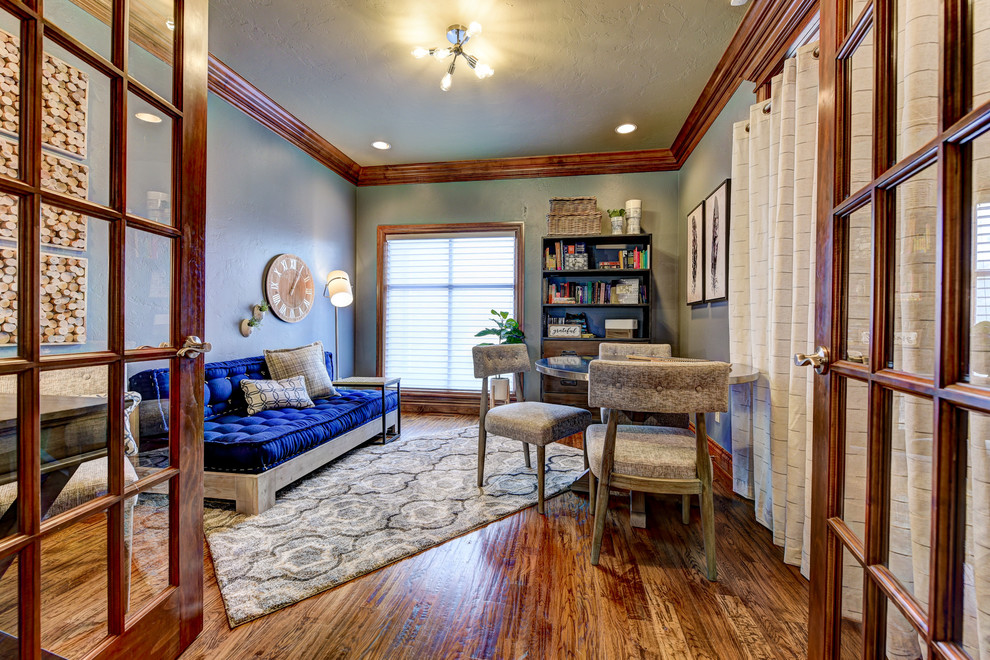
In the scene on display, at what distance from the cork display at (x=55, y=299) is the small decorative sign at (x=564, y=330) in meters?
3.82

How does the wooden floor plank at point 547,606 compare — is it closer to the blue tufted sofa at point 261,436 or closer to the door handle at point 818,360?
the blue tufted sofa at point 261,436

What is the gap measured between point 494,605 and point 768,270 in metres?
1.92

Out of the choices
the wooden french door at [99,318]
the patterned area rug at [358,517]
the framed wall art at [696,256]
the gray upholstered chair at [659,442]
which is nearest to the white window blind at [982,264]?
the gray upholstered chair at [659,442]

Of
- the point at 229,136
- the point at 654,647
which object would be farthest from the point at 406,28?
the point at 654,647

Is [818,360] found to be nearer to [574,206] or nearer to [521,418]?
[521,418]

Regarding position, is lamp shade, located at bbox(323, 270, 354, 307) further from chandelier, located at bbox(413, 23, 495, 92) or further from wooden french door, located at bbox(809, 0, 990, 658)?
wooden french door, located at bbox(809, 0, 990, 658)

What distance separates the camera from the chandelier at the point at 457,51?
2482 millimetres

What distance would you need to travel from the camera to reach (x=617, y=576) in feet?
5.54

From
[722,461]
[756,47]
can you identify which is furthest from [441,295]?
[756,47]

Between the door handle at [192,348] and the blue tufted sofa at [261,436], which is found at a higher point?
the door handle at [192,348]

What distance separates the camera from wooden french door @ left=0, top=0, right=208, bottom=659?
80cm

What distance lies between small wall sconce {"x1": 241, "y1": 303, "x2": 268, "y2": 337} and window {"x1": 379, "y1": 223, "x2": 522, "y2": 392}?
64.2 inches

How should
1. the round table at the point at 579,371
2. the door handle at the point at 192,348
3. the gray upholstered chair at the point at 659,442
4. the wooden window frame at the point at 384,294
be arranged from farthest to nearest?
the wooden window frame at the point at 384,294
the round table at the point at 579,371
the gray upholstered chair at the point at 659,442
the door handle at the point at 192,348

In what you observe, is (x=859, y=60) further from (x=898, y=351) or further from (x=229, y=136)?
(x=229, y=136)
